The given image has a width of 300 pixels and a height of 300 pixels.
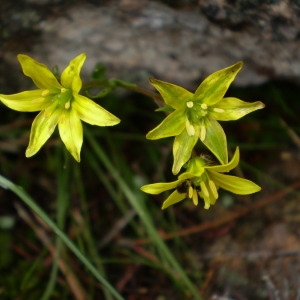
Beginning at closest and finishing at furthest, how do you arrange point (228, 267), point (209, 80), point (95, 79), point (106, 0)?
1. point (209, 80)
2. point (95, 79)
3. point (106, 0)
4. point (228, 267)

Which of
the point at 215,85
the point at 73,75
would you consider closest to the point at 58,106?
the point at 73,75

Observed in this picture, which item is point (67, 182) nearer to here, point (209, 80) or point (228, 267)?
point (228, 267)

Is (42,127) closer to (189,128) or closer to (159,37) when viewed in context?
(189,128)

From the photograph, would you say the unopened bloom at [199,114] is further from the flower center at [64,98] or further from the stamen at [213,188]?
the flower center at [64,98]

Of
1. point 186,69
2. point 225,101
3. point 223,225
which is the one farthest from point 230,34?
point 223,225

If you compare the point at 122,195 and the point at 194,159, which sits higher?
the point at 194,159

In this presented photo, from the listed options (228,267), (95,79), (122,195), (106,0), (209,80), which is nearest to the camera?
(209,80)

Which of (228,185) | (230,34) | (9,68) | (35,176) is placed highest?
(230,34)
